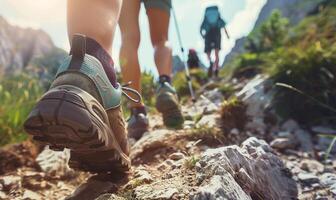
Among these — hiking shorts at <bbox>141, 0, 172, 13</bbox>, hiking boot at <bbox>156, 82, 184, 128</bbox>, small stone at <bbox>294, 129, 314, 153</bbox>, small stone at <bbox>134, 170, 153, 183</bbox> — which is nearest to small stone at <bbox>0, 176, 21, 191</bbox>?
small stone at <bbox>134, 170, 153, 183</bbox>

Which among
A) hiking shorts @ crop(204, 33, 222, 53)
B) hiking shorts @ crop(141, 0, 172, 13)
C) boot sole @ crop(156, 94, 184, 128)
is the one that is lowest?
boot sole @ crop(156, 94, 184, 128)

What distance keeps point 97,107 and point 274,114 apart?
3057 millimetres

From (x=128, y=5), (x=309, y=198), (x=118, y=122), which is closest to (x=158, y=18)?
(x=128, y=5)

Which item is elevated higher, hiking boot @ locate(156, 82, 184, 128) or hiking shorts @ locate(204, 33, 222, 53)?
hiking shorts @ locate(204, 33, 222, 53)

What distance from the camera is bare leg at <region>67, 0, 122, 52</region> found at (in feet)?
4.76

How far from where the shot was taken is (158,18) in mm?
3158

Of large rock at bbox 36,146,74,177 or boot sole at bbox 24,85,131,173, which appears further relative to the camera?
large rock at bbox 36,146,74,177

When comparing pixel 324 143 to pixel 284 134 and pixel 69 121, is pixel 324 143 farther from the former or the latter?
pixel 69 121

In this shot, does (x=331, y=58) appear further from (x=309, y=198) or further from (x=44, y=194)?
(x=44, y=194)

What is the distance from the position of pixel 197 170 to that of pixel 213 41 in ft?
33.3

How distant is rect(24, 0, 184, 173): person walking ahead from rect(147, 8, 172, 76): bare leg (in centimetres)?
155

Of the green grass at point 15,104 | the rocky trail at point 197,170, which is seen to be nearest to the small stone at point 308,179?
the rocky trail at point 197,170

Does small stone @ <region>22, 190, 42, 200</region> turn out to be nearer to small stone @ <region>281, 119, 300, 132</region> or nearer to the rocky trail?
the rocky trail

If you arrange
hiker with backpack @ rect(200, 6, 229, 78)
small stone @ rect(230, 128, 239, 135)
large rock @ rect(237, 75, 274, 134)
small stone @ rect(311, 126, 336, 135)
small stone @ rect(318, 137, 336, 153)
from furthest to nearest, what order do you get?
1. hiker with backpack @ rect(200, 6, 229, 78)
2. large rock @ rect(237, 75, 274, 134)
3. small stone @ rect(311, 126, 336, 135)
4. small stone @ rect(230, 128, 239, 135)
5. small stone @ rect(318, 137, 336, 153)
